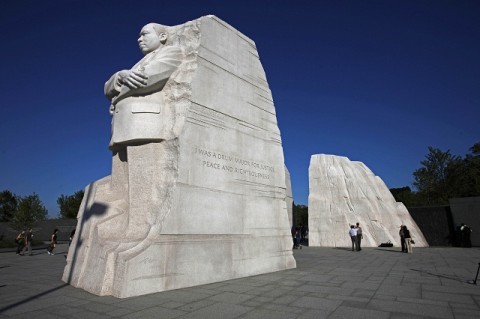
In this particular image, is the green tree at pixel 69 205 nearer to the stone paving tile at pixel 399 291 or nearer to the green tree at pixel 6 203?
the green tree at pixel 6 203

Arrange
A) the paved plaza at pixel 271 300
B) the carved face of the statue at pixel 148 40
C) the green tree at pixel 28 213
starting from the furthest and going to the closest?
the green tree at pixel 28 213, the carved face of the statue at pixel 148 40, the paved plaza at pixel 271 300

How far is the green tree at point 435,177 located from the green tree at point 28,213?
48481 mm

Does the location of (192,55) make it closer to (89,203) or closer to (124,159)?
(124,159)

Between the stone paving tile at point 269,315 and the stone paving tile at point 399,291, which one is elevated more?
the stone paving tile at point 399,291

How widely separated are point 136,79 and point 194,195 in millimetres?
2861

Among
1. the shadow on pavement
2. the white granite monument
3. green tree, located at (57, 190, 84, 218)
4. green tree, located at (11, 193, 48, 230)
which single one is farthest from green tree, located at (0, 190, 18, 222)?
the shadow on pavement

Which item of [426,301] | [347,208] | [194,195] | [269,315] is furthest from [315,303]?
[347,208]

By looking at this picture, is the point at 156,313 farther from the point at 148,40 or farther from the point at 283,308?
the point at 148,40

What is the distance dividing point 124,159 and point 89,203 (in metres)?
1.56

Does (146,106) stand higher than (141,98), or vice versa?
(141,98)

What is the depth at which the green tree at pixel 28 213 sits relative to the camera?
32.4 metres

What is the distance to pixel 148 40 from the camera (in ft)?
26.1

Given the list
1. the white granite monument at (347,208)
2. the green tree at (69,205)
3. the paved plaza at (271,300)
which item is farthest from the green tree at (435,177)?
the green tree at (69,205)

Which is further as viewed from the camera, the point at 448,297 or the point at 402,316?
the point at 448,297
